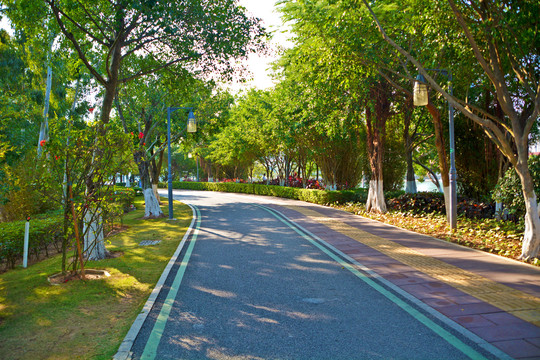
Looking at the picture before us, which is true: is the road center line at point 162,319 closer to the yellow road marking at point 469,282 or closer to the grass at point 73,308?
the grass at point 73,308

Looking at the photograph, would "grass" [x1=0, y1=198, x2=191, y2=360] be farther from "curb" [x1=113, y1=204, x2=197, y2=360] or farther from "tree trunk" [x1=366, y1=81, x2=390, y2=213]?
"tree trunk" [x1=366, y1=81, x2=390, y2=213]

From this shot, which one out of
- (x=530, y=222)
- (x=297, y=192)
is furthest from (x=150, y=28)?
(x=297, y=192)

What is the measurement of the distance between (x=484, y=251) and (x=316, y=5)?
9.33 metres

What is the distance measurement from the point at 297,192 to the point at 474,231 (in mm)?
17892

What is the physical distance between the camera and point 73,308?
19.3 ft

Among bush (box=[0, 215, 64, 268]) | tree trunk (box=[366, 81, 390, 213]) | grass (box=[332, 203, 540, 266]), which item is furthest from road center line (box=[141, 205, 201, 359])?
tree trunk (box=[366, 81, 390, 213])

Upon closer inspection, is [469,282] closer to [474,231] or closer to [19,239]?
[474,231]

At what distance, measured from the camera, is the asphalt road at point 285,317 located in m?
4.29

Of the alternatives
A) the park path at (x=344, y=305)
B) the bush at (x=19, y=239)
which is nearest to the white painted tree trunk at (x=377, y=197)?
the park path at (x=344, y=305)

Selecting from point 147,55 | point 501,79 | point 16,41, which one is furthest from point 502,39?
point 16,41

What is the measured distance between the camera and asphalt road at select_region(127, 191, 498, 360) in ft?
14.1

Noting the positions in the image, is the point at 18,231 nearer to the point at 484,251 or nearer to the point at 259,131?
the point at 484,251

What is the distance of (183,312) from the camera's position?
18.4ft

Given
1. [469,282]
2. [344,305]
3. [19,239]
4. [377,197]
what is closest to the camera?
[344,305]
